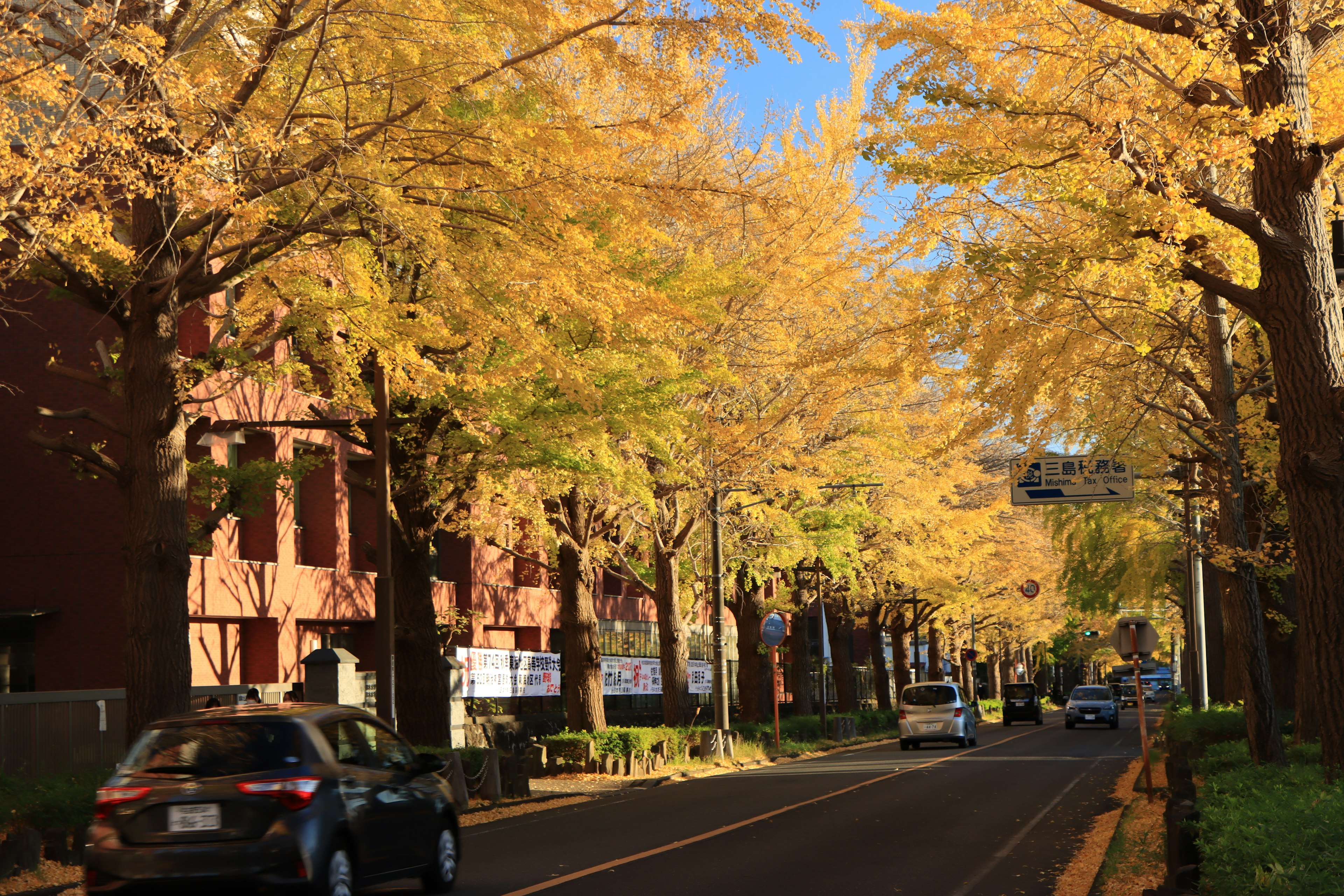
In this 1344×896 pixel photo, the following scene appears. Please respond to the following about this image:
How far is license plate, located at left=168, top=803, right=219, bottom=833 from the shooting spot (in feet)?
27.3

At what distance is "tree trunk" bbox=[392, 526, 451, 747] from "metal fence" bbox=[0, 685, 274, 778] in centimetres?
284

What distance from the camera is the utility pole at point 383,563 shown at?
1689cm

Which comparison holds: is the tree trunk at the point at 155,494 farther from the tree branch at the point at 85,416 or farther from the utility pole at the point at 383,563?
the utility pole at the point at 383,563

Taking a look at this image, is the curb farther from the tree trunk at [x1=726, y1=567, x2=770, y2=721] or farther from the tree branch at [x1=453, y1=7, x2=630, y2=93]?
the tree trunk at [x1=726, y1=567, x2=770, y2=721]

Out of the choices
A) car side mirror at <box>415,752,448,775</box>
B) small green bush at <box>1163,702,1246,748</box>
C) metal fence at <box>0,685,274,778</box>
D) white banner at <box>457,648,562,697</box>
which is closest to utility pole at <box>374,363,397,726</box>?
metal fence at <box>0,685,274,778</box>

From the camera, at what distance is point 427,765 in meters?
10.3

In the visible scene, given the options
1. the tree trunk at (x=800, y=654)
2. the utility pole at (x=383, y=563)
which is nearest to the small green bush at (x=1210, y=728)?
the utility pole at (x=383, y=563)

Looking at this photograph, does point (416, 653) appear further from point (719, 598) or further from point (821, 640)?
point (821, 640)

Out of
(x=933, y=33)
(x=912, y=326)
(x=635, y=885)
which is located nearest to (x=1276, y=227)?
(x=933, y=33)

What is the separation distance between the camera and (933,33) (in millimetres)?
13047

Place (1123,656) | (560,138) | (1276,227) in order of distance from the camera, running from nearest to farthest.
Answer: (1276,227) < (560,138) < (1123,656)

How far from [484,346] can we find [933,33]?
6.11m

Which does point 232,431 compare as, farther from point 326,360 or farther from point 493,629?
point 493,629

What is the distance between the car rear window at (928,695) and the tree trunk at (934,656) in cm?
2725
